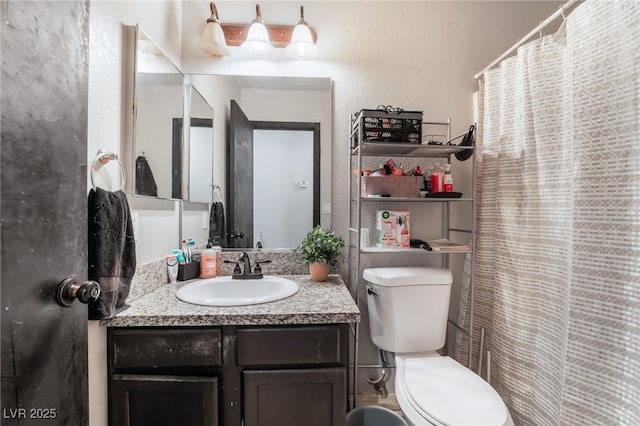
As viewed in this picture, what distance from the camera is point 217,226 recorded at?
155 cm

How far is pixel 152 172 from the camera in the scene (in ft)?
3.96

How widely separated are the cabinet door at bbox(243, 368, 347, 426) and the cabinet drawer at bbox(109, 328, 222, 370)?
0.16 meters

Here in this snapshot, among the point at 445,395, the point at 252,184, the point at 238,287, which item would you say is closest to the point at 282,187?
the point at 252,184

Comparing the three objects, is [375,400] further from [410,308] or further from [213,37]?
[213,37]

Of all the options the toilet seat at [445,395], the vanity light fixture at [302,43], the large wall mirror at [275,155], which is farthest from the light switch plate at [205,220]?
the toilet seat at [445,395]

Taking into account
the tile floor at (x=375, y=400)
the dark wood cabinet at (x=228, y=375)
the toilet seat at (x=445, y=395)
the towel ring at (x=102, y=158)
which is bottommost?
the tile floor at (x=375, y=400)

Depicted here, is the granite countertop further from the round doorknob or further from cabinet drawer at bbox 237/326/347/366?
the round doorknob

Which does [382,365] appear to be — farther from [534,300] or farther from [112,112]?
A: [112,112]

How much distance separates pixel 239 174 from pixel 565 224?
60.9 inches

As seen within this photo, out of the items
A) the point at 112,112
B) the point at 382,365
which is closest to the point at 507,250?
the point at 382,365

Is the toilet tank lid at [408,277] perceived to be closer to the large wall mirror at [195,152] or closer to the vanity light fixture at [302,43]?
the large wall mirror at [195,152]

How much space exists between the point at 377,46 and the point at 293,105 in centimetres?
61

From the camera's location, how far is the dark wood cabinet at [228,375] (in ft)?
3.06

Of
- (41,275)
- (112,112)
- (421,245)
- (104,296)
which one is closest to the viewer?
(41,275)
